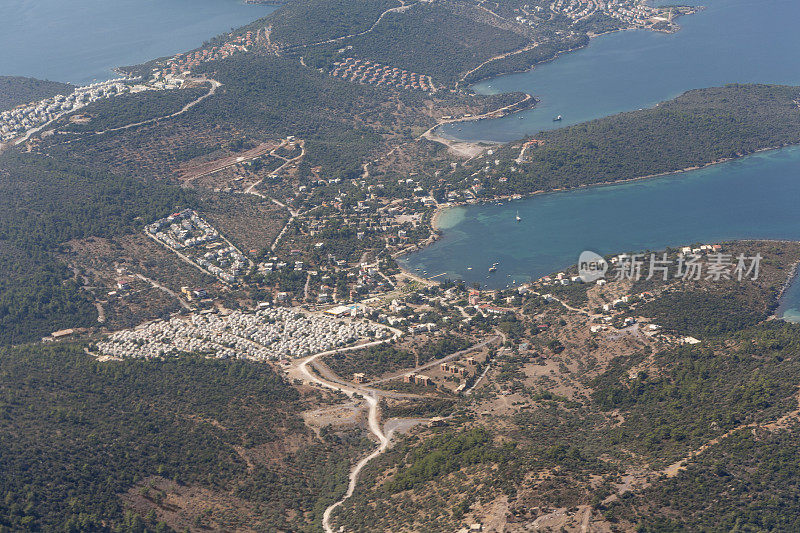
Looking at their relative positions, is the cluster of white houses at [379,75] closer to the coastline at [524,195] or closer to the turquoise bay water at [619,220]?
the coastline at [524,195]

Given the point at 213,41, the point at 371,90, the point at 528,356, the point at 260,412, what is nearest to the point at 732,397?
the point at 528,356

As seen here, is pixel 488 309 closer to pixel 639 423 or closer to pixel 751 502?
pixel 639 423

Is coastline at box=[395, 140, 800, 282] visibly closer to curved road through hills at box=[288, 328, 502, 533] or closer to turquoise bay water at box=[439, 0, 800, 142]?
turquoise bay water at box=[439, 0, 800, 142]

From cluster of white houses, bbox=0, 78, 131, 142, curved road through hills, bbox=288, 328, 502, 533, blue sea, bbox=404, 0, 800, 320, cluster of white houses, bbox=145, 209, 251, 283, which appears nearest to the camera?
curved road through hills, bbox=288, 328, 502, 533

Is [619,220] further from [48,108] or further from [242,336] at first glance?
[48,108]

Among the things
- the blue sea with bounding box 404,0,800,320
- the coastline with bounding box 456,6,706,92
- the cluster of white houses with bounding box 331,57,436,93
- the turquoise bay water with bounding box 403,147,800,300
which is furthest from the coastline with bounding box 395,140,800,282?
the coastline with bounding box 456,6,706,92
